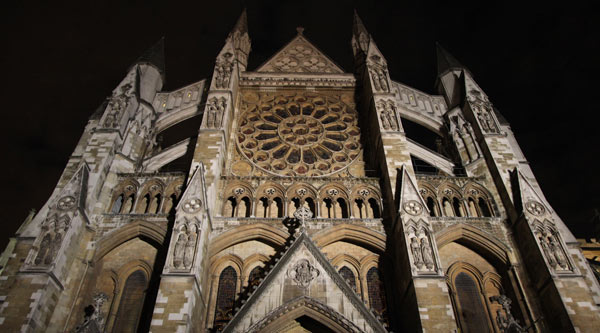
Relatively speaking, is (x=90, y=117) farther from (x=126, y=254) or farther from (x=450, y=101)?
(x=450, y=101)

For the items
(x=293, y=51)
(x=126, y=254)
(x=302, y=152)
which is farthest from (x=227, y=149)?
(x=293, y=51)

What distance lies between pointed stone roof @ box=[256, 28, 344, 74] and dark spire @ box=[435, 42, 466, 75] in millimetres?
4104

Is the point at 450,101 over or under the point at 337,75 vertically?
under

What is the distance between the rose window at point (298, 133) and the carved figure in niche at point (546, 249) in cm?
622

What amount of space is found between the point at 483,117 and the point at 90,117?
1372 cm

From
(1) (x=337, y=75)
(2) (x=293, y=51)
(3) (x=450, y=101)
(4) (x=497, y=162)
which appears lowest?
(4) (x=497, y=162)

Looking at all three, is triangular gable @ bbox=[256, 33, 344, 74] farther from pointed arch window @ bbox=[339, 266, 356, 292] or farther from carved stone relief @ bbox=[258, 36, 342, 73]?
pointed arch window @ bbox=[339, 266, 356, 292]

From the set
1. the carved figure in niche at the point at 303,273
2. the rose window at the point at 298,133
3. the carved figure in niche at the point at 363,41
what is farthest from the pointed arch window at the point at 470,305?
the carved figure in niche at the point at 363,41

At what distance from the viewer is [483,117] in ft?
47.4

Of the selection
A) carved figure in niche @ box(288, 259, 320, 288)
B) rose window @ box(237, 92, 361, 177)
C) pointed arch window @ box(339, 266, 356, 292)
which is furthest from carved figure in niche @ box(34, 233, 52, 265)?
pointed arch window @ box(339, 266, 356, 292)

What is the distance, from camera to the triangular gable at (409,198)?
1088cm

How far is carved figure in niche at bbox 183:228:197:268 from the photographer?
385 inches

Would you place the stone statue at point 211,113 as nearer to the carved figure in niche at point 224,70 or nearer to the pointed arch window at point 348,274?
the carved figure in niche at point 224,70

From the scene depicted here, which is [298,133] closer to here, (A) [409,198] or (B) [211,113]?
(B) [211,113]
